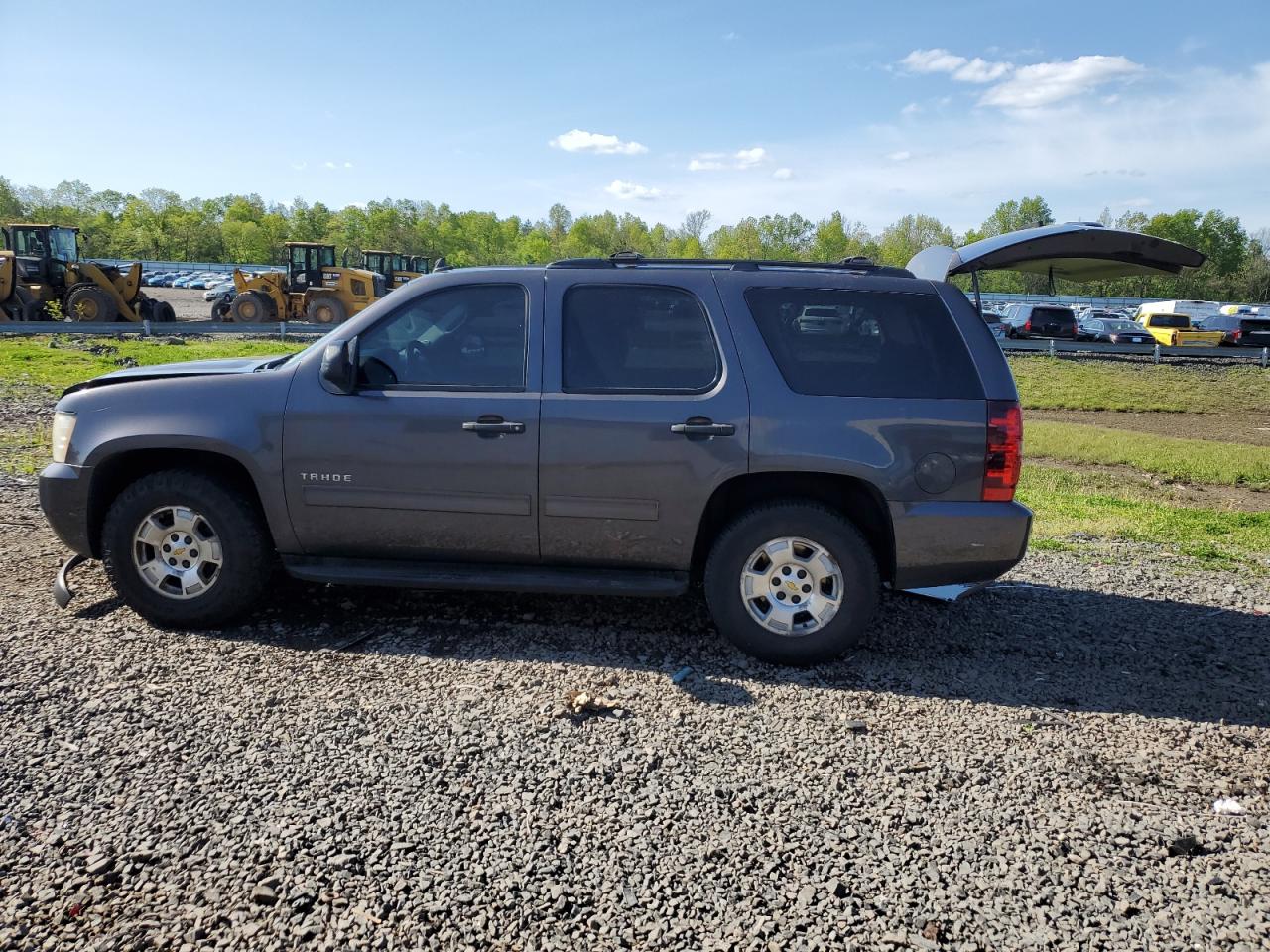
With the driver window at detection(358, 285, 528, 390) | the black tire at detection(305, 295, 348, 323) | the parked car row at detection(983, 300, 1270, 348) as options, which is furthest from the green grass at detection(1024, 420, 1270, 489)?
the parked car row at detection(983, 300, 1270, 348)

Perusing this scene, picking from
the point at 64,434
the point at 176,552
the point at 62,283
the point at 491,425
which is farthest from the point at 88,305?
the point at 491,425

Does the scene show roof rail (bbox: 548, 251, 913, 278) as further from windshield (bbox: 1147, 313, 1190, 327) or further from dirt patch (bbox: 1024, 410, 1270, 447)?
windshield (bbox: 1147, 313, 1190, 327)

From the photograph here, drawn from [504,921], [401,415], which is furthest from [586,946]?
[401,415]

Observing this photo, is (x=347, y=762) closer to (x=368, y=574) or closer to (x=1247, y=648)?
(x=368, y=574)

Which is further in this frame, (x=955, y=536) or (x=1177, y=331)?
(x=1177, y=331)

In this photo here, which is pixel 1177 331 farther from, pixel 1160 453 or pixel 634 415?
pixel 634 415

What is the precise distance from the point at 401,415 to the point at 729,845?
8.68ft

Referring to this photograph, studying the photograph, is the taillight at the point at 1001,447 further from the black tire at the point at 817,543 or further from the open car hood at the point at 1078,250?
the open car hood at the point at 1078,250

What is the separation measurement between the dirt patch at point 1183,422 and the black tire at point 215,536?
15.5 m

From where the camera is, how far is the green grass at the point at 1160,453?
1120cm

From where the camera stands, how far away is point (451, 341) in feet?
15.4

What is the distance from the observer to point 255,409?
15.2 ft

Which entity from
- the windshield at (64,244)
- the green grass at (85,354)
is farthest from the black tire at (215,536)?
the windshield at (64,244)

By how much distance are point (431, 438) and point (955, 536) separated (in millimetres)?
2629
